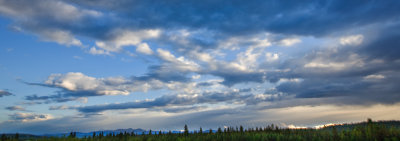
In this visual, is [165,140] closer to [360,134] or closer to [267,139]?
[267,139]

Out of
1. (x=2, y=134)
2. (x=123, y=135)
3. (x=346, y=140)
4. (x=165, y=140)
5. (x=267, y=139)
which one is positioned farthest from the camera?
(x=123, y=135)

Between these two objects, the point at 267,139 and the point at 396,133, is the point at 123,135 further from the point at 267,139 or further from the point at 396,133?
the point at 396,133

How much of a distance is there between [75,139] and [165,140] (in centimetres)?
1877

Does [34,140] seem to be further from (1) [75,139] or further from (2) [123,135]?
(2) [123,135]

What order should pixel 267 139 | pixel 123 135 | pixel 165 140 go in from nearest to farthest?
1. pixel 267 139
2. pixel 165 140
3. pixel 123 135

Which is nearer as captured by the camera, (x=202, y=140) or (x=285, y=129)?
(x=202, y=140)

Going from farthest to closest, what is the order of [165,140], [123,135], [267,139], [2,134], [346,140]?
[123,135], [2,134], [165,140], [267,139], [346,140]

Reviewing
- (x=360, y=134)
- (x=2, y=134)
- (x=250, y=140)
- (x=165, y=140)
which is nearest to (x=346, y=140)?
(x=360, y=134)

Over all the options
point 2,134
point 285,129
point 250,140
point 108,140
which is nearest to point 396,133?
point 250,140

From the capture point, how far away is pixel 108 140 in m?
52.6

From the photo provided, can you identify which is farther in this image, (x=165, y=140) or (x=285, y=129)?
(x=285, y=129)

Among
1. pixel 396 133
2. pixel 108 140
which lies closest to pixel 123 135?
pixel 108 140

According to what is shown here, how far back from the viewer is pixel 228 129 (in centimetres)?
6556

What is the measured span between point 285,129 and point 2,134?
2400 inches
